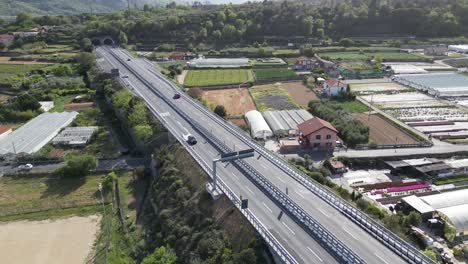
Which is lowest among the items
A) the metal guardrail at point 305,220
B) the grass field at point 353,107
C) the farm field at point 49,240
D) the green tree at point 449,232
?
the farm field at point 49,240

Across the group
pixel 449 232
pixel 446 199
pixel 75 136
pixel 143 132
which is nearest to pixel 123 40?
pixel 75 136

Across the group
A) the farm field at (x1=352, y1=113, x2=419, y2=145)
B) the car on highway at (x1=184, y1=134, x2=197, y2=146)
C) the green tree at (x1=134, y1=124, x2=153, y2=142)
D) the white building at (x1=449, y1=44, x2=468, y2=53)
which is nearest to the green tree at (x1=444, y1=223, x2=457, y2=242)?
the farm field at (x1=352, y1=113, x2=419, y2=145)

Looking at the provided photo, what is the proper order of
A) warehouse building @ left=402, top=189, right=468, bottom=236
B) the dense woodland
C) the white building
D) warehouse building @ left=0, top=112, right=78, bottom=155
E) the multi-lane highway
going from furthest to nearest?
the dense woodland
the white building
warehouse building @ left=0, top=112, right=78, bottom=155
warehouse building @ left=402, top=189, right=468, bottom=236
the multi-lane highway

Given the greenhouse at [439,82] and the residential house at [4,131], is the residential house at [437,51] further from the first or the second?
the residential house at [4,131]

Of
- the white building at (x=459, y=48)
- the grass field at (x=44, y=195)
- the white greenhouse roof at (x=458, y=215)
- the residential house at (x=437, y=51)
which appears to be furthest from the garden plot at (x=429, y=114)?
the white building at (x=459, y=48)

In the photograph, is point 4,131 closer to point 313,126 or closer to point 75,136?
point 75,136

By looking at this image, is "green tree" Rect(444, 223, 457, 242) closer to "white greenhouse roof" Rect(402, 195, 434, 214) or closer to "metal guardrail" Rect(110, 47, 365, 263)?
"white greenhouse roof" Rect(402, 195, 434, 214)
